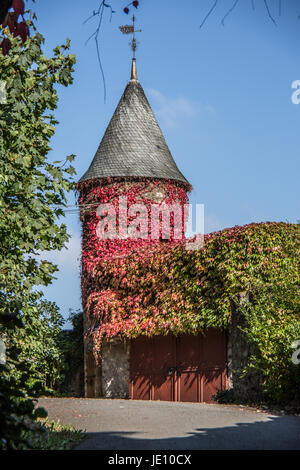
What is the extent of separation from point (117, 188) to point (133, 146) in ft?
5.10

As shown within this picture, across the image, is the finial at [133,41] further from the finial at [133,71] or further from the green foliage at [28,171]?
the green foliage at [28,171]

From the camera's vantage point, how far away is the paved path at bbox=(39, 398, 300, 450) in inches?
269

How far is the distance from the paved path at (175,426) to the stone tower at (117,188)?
653 centimetres

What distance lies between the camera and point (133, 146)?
1892cm

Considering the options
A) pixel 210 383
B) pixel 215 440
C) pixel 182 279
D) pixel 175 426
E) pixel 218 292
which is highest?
pixel 182 279

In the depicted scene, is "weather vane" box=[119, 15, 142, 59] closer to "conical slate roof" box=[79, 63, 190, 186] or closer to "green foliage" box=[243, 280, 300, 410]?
"conical slate roof" box=[79, 63, 190, 186]

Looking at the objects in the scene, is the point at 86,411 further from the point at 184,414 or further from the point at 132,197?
the point at 132,197

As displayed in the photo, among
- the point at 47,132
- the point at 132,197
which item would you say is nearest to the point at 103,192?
the point at 132,197

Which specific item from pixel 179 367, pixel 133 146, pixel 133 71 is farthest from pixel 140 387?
pixel 133 71

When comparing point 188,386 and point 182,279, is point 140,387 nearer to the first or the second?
point 188,386

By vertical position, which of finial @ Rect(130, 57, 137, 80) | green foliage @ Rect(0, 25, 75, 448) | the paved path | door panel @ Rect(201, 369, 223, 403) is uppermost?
finial @ Rect(130, 57, 137, 80)

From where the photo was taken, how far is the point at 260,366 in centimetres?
1108

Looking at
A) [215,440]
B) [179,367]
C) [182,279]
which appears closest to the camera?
[215,440]

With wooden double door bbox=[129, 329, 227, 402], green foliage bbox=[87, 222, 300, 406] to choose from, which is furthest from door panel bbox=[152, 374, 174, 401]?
green foliage bbox=[87, 222, 300, 406]
